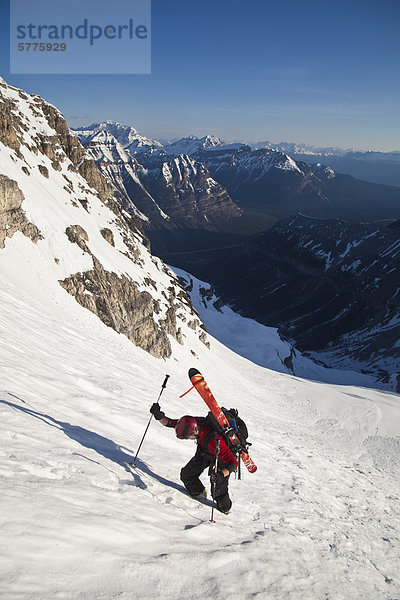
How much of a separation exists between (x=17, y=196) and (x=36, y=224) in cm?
285

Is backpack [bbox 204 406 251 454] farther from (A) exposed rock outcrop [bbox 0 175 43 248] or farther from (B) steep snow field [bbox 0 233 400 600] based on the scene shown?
(A) exposed rock outcrop [bbox 0 175 43 248]

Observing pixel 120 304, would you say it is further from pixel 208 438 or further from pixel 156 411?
pixel 208 438

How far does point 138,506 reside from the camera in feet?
20.0

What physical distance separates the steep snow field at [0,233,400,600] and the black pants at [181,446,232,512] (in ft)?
0.89

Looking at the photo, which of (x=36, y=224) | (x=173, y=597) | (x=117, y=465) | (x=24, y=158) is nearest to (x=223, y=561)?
(x=173, y=597)

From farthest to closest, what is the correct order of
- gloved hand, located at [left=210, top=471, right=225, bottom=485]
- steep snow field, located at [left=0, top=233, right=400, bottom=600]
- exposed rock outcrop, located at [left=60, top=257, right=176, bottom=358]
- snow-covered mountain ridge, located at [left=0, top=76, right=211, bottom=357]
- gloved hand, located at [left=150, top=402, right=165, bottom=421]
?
exposed rock outcrop, located at [left=60, top=257, right=176, bottom=358] < snow-covered mountain ridge, located at [left=0, top=76, right=211, bottom=357] < gloved hand, located at [left=150, top=402, right=165, bottom=421] < gloved hand, located at [left=210, top=471, right=225, bottom=485] < steep snow field, located at [left=0, top=233, right=400, bottom=600]

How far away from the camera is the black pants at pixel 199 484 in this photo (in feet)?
23.7

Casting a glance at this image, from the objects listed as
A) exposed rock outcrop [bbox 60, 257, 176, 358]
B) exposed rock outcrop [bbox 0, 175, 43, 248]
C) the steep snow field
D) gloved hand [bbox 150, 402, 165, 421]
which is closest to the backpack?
gloved hand [bbox 150, 402, 165, 421]

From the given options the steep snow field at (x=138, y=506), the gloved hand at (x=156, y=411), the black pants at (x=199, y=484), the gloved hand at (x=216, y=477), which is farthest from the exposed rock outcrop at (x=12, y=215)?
the gloved hand at (x=216, y=477)

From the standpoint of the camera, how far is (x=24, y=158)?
4334 cm

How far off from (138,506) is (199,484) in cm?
188

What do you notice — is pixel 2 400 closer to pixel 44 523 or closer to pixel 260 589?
pixel 44 523

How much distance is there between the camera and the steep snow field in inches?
168

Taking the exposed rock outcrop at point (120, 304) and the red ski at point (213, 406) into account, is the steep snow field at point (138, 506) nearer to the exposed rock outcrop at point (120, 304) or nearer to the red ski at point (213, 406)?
the red ski at point (213, 406)
